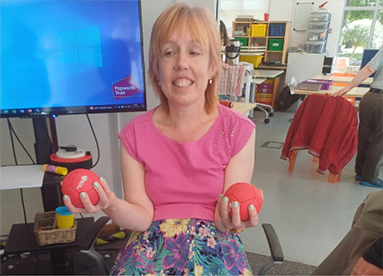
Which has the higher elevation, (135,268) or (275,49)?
(275,49)

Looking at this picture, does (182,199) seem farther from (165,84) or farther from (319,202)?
(319,202)

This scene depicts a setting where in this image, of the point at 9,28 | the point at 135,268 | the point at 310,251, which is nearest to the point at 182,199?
the point at 135,268

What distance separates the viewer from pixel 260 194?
0.94m

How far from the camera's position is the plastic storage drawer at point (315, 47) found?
22.8 feet

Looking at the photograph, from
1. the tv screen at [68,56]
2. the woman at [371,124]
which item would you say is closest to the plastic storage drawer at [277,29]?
the woman at [371,124]

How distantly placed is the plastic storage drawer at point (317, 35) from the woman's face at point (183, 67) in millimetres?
6862

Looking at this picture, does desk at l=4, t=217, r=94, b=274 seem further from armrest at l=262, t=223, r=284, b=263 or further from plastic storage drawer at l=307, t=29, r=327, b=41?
plastic storage drawer at l=307, t=29, r=327, b=41

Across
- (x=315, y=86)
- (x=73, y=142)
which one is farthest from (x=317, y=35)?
(x=73, y=142)

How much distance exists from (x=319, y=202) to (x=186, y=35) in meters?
2.40

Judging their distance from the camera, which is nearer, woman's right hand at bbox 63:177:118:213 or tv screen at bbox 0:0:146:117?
woman's right hand at bbox 63:177:118:213

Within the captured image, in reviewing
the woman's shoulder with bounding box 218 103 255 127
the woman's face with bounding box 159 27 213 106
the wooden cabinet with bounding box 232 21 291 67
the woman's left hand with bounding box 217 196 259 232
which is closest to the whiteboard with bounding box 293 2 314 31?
the wooden cabinet with bounding box 232 21 291 67

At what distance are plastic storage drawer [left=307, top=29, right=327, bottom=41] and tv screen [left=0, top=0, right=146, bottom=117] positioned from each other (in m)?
6.67

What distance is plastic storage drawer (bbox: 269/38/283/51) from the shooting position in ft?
22.8

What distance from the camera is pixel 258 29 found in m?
6.90
